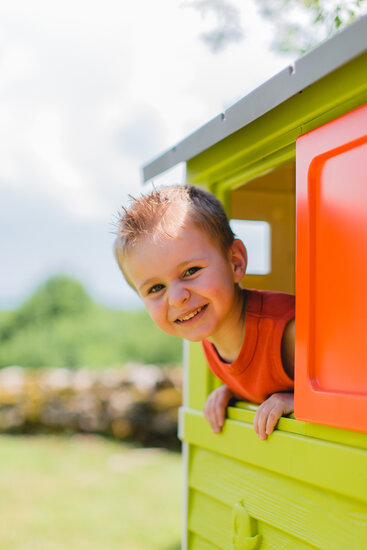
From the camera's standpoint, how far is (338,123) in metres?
1.50

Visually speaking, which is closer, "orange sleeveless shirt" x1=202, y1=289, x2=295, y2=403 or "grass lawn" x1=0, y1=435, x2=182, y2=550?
"orange sleeveless shirt" x1=202, y1=289, x2=295, y2=403

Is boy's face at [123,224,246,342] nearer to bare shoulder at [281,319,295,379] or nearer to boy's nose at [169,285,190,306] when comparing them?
boy's nose at [169,285,190,306]

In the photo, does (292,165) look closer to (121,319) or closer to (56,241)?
(121,319)

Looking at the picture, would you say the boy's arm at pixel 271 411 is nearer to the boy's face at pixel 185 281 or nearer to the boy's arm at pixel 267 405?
the boy's arm at pixel 267 405

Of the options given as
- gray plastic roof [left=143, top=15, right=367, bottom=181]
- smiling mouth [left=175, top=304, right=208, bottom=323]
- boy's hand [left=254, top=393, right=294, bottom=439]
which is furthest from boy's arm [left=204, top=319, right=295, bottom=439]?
gray plastic roof [left=143, top=15, right=367, bottom=181]

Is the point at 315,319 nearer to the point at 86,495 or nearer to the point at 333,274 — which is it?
the point at 333,274

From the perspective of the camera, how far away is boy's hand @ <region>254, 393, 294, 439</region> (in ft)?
5.81

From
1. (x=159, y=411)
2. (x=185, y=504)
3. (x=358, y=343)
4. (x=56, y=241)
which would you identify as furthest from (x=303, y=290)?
(x=56, y=241)

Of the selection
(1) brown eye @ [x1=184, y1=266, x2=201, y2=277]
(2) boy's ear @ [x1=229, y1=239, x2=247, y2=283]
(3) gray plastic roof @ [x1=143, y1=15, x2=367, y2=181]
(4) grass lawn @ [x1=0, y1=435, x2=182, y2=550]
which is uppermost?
(3) gray plastic roof @ [x1=143, y1=15, x2=367, y2=181]

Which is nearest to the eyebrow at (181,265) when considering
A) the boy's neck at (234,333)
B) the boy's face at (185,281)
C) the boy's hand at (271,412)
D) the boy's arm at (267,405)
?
the boy's face at (185,281)

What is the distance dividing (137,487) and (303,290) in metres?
5.00

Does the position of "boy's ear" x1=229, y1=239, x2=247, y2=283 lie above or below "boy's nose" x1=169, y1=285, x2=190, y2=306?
above

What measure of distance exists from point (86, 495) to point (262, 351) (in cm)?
443

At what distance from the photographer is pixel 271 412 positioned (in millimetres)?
1778
